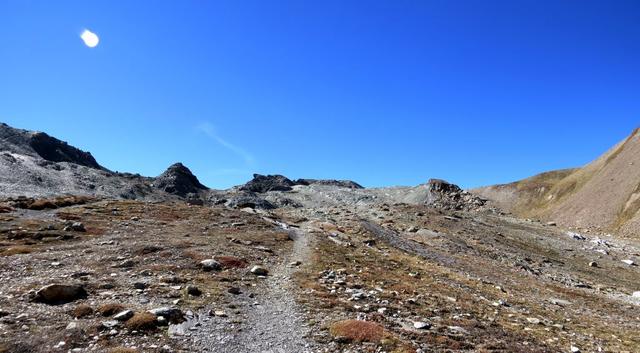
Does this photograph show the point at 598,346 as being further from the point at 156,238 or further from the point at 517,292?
the point at 156,238

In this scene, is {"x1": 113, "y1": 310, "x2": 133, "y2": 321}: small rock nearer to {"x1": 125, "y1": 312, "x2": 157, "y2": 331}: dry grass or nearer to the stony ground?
the stony ground

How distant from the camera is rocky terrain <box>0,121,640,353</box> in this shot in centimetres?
1611

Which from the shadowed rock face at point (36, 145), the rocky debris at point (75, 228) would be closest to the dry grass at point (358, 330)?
the rocky debris at point (75, 228)

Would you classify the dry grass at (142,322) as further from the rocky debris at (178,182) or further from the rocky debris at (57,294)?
the rocky debris at (178,182)

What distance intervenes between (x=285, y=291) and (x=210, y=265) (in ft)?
22.0

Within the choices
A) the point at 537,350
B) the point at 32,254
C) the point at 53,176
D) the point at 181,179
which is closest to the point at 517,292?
the point at 537,350

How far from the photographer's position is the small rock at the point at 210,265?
27466mm

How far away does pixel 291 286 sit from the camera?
24.7 meters

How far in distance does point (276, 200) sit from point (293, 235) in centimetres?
9856

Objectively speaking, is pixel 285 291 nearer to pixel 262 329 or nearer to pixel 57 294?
pixel 262 329

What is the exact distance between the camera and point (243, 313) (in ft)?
62.9

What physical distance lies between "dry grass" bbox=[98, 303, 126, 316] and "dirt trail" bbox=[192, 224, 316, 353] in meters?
3.57

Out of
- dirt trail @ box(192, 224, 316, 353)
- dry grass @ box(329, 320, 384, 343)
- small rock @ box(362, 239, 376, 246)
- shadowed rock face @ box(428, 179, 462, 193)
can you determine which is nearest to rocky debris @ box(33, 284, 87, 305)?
dirt trail @ box(192, 224, 316, 353)

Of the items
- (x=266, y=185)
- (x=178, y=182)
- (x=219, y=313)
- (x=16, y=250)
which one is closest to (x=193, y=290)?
(x=219, y=313)
